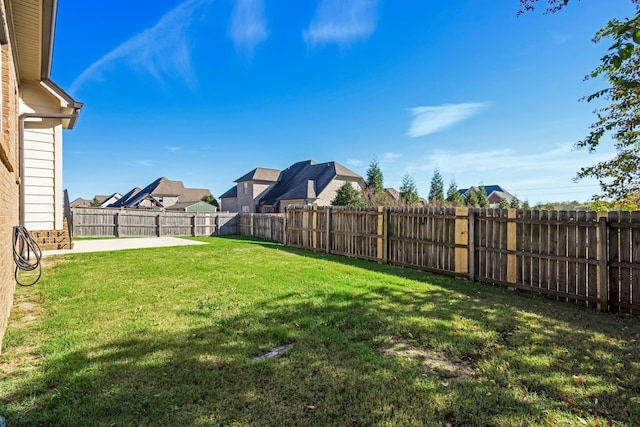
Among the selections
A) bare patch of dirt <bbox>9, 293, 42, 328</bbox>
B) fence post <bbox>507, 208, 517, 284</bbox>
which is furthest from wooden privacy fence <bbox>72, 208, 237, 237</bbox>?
fence post <bbox>507, 208, 517, 284</bbox>

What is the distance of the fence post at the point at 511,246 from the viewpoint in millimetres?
6418

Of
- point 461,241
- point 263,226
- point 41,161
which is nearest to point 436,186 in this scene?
point 263,226

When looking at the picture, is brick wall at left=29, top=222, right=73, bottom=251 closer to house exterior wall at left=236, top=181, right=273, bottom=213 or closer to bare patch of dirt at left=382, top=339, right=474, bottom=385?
bare patch of dirt at left=382, top=339, right=474, bottom=385

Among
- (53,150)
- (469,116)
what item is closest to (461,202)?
(469,116)

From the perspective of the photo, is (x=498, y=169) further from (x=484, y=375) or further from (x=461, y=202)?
(x=484, y=375)

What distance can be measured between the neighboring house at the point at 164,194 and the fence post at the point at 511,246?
48.5 m

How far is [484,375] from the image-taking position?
278 cm

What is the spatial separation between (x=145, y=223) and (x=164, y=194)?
3554 centimetres

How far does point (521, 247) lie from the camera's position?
20.8 ft

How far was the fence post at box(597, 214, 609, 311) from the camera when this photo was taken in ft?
16.6

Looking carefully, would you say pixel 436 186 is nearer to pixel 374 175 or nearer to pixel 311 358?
pixel 374 175

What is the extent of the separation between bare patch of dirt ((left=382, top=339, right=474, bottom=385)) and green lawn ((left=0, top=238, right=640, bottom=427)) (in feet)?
0.06

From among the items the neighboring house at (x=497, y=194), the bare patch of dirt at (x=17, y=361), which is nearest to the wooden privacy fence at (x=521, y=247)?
the bare patch of dirt at (x=17, y=361)

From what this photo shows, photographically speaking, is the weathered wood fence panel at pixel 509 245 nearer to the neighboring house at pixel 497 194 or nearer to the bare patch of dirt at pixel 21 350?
the bare patch of dirt at pixel 21 350
